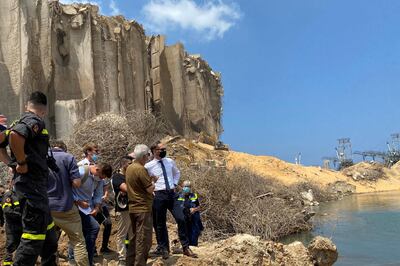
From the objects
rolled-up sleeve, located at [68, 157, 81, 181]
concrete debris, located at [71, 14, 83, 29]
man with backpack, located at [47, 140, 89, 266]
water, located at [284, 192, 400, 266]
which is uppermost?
concrete debris, located at [71, 14, 83, 29]

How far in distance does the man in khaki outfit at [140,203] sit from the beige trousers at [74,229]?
30.6 inches

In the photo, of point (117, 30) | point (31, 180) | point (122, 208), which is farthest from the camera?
point (117, 30)

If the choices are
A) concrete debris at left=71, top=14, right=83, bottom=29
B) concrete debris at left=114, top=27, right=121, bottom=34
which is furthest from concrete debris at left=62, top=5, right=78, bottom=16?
concrete debris at left=114, top=27, right=121, bottom=34

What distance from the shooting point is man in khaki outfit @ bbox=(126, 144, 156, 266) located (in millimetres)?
5984

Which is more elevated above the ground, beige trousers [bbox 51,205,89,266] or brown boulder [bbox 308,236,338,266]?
beige trousers [bbox 51,205,89,266]

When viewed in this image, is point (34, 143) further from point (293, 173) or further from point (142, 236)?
point (293, 173)

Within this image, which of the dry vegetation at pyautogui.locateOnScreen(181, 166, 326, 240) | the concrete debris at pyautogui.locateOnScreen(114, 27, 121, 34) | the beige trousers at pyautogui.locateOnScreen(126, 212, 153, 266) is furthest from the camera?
the concrete debris at pyautogui.locateOnScreen(114, 27, 121, 34)

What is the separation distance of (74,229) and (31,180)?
1.30 m

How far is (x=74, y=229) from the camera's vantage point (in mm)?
5500

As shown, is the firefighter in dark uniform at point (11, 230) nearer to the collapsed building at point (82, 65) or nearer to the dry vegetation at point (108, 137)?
the dry vegetation at point (108, 137)

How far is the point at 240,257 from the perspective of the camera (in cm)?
677

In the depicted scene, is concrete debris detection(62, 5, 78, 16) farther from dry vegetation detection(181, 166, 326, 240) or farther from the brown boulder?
the brown boulder

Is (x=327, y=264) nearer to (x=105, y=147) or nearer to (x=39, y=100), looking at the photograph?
(x=39, y=100)

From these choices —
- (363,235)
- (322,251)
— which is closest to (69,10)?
(363,235)
